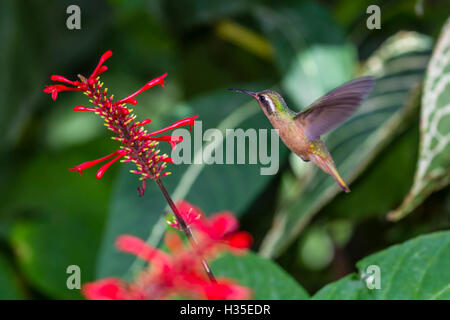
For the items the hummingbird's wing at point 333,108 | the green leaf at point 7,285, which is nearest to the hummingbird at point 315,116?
the hummingbird's wing at point 333,108

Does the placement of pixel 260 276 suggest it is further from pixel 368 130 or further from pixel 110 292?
pixel 368 130

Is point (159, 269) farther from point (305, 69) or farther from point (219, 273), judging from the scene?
point (305, 69)

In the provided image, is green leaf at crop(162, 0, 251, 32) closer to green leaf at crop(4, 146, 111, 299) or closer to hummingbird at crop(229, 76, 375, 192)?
green leaf at crop(4, 146, 111, 299)

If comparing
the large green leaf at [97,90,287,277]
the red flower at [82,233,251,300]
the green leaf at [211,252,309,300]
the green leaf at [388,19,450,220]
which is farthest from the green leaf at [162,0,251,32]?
the red flower at [82,233,251,300]

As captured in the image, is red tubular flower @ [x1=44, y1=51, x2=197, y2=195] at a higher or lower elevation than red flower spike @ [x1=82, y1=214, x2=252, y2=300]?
higher

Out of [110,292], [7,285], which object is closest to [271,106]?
[110,292]
